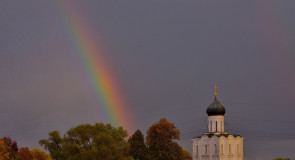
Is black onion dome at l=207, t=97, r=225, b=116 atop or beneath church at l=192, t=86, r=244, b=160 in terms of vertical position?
atop

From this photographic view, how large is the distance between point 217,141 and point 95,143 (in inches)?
1475

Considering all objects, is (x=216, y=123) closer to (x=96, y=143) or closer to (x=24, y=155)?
(x=96, y=143)

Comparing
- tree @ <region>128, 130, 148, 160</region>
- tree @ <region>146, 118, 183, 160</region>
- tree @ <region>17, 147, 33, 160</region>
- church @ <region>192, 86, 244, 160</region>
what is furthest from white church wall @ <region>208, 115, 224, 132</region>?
tree @ <region>17, 147, 33, 160</region>

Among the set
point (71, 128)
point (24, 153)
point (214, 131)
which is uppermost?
Result: point (214, 131)

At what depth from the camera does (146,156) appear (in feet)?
246

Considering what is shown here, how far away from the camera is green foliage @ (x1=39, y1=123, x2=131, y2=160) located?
62344 millimetres

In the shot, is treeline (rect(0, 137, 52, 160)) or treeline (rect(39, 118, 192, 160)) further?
treeline (rect(39, 118, 192, 160))

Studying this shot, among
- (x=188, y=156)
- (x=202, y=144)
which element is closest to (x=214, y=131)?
(x=202, y=144)

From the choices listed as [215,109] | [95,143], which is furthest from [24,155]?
[215,109]

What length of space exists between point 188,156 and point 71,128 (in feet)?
154

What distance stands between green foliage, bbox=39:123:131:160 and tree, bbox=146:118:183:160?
8.16 metres

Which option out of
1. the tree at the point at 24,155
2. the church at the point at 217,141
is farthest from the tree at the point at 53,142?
the church at the point at 217,141

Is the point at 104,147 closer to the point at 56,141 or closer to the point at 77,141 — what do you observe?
the point at 77,141

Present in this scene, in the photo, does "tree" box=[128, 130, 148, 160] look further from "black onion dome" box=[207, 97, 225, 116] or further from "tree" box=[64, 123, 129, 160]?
"black onion dome" box=[207, 97, 225, 116]
